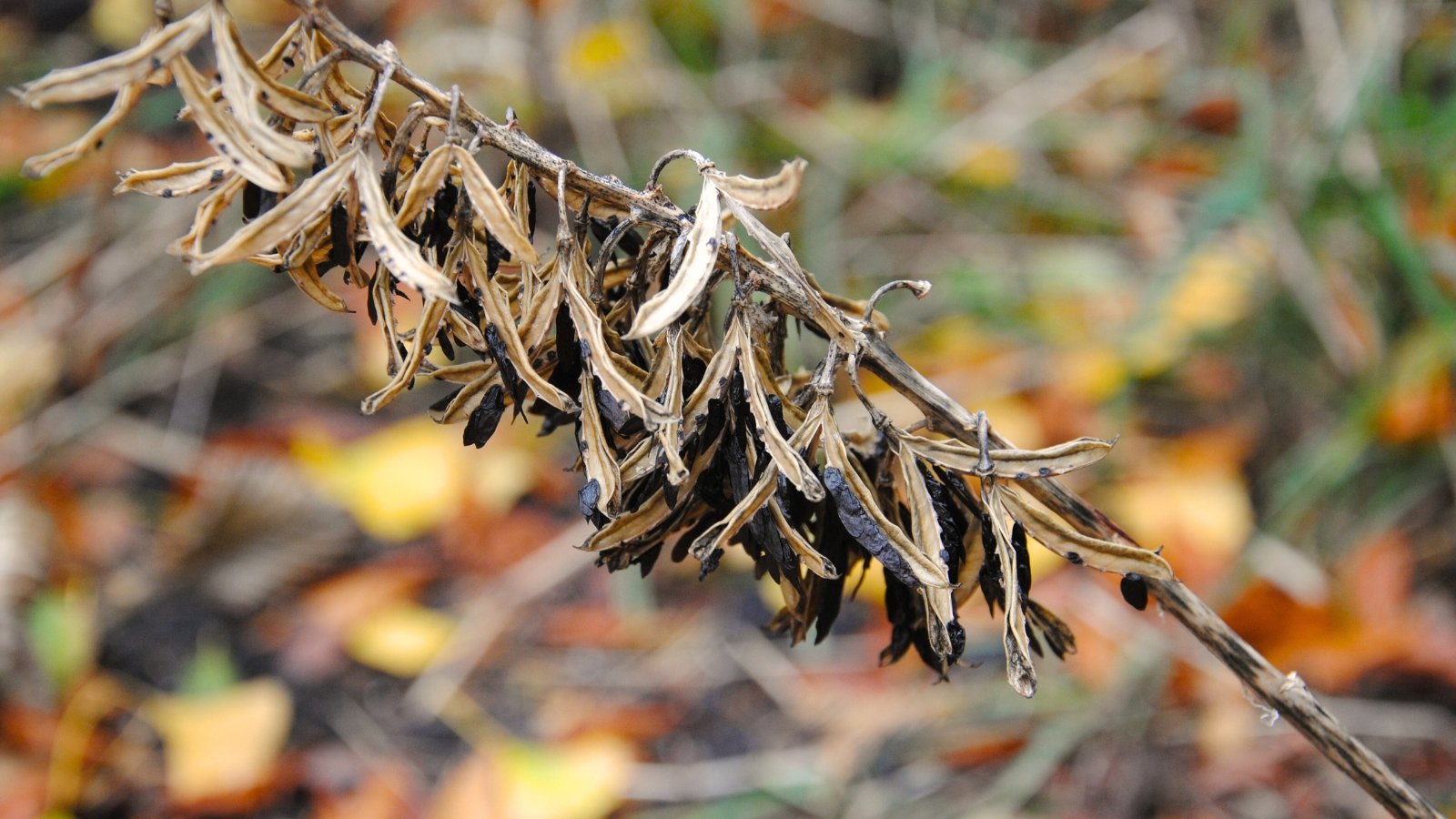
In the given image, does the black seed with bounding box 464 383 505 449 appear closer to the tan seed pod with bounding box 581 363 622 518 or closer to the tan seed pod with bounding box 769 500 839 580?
the tan seed pod with bounding box 581 363 622 518

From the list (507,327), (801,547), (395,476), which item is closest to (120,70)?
(507,327)

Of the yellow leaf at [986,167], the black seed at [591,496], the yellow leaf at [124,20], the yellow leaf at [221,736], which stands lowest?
the yellow leaf at [221,736]

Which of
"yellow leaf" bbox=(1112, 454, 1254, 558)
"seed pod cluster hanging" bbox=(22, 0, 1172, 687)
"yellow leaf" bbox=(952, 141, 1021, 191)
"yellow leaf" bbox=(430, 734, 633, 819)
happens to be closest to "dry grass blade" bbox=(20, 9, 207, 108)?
"seed pod cluster hanging" bbox=(22, 0, 1172, 687)

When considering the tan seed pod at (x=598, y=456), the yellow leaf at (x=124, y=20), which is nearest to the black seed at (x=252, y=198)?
the tan seed pod at (x=598, y=456)

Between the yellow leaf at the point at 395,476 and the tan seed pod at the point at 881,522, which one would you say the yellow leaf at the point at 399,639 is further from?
the tan seed pod at the point at 881,522

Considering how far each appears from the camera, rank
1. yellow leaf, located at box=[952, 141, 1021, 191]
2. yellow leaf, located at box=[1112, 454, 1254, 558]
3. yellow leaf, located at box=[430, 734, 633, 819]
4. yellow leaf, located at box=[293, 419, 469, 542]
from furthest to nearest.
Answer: yellow leaf, located at box=[952, 141, 1021, 191] < yellow leaf, located at box=[293, 419, 469, 542] < yellow leaf, located at box=[1112, 454, 1254, 558] < yellow leaf, located at box=[430, 734, 633, 819]

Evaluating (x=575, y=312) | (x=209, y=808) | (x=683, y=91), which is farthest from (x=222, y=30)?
(x=683, y=91)
